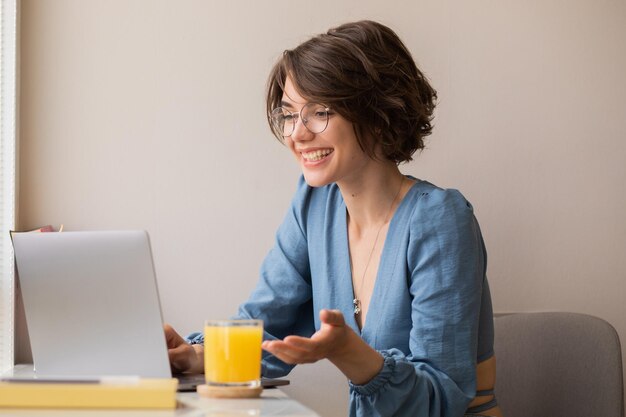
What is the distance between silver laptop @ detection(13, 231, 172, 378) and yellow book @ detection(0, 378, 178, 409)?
0.15m

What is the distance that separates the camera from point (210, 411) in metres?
0.94

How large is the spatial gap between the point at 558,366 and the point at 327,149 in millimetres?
702

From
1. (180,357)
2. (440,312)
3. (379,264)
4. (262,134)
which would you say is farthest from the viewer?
(262,134)

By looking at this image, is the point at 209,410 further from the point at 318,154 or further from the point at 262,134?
the point at 262,134

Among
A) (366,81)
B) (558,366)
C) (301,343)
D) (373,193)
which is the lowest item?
(558,366)

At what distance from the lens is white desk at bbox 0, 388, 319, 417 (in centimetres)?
91

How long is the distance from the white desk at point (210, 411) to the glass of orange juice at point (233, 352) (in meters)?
0.03

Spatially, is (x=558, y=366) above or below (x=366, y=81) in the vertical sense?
below

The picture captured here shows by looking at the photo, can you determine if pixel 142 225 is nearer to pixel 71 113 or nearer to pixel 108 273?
pixel 71 113

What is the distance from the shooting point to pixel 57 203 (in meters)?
2.00

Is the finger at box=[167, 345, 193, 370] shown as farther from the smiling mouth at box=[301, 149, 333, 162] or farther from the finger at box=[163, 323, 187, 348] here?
the smiling mouth at box=[301, 149, 333, 162]

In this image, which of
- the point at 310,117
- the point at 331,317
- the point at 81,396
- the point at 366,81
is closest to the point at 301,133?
the point at 310,117

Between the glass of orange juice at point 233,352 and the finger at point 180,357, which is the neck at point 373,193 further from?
the glass of orange juice at point 233,352

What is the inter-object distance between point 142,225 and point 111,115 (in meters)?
0.26
